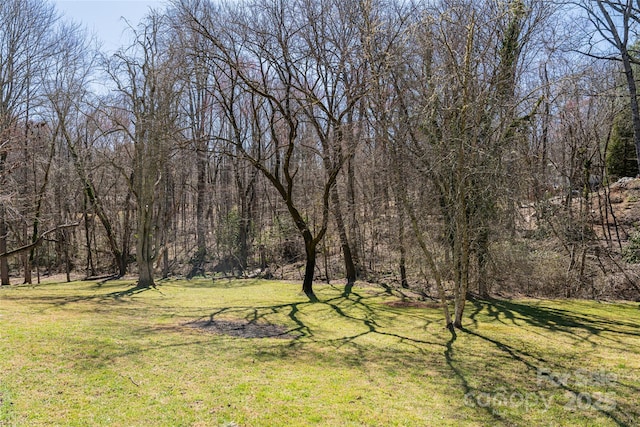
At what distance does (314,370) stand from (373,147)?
7.25 m

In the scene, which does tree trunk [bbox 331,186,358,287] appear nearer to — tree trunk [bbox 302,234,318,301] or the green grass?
tree trunk [bbox 302,234,318,301]

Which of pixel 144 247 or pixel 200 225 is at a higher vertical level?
pixel 200 225

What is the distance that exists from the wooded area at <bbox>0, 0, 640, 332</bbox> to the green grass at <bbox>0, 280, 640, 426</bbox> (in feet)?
4.93

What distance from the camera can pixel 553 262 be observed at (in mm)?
12398

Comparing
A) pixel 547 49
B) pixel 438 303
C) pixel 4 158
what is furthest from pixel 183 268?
pixel 547 49

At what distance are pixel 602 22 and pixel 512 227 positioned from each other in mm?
6506

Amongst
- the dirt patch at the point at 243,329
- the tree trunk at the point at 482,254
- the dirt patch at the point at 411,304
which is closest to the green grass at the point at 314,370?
the dirt patch at the point at 243,329

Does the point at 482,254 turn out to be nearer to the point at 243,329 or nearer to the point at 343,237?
the point at 343,237

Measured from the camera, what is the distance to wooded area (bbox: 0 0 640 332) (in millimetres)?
7250

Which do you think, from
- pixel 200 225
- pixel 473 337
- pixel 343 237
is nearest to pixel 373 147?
pixel 343 237

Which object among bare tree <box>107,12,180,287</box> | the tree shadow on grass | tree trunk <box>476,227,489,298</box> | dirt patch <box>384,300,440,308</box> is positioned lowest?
the tree shadow on grass

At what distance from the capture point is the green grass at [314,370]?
12.9ft

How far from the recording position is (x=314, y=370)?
17.3ft

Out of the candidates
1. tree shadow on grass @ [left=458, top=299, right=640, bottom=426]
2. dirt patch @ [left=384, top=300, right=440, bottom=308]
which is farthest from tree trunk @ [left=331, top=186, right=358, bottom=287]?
tree shadow on grass @ [left=458, top=299, right=640, bottom=426]
